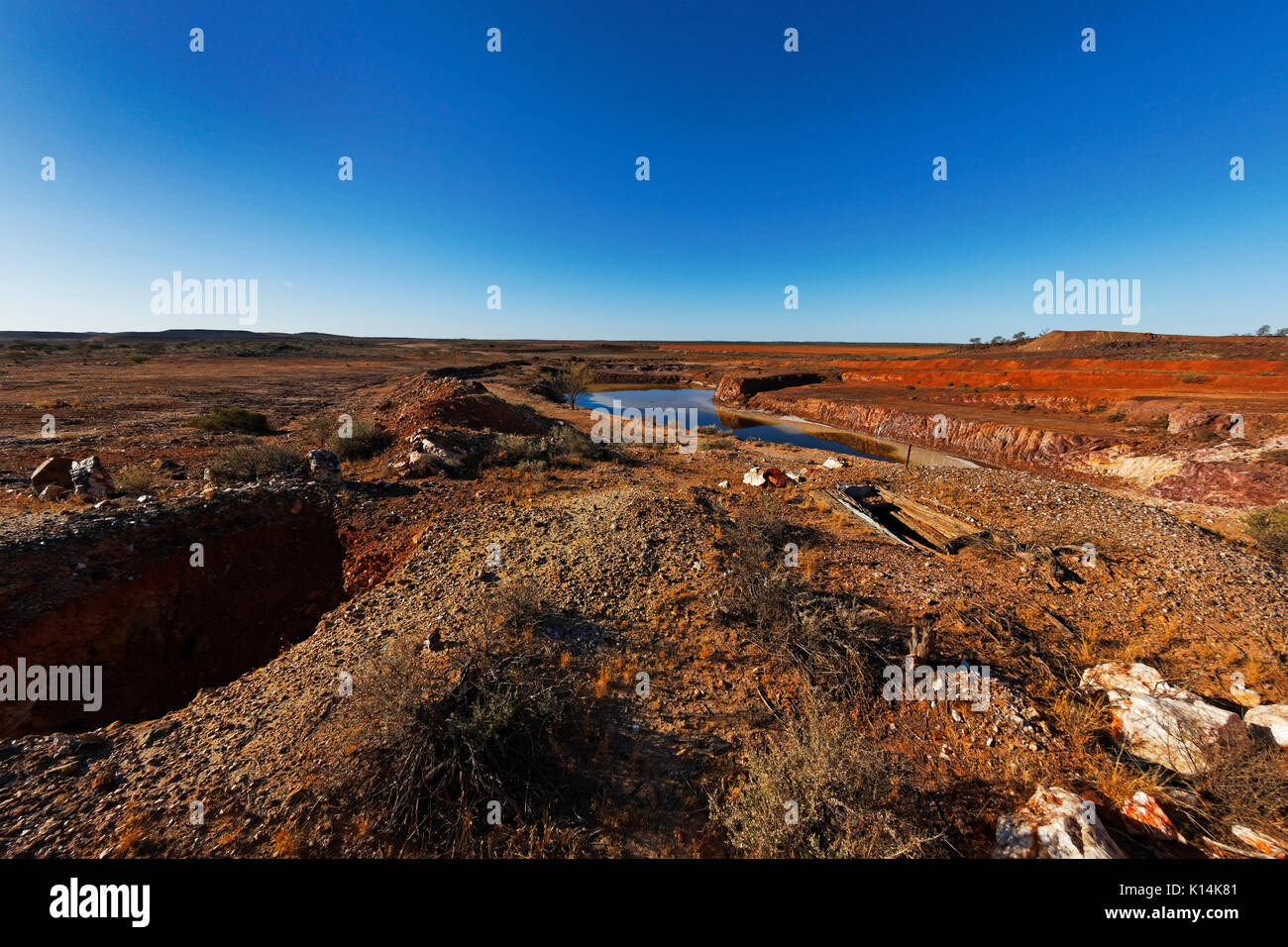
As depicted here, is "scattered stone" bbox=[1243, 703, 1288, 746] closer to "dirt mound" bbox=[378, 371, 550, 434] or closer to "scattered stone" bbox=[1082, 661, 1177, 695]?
"scattered stone" bbox=[1082, 661, 1177, 695]

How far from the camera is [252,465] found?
8445mm

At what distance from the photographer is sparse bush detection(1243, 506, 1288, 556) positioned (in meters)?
7.01

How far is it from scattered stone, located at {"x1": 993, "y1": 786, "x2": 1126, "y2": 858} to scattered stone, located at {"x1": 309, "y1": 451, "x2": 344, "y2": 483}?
416 inches

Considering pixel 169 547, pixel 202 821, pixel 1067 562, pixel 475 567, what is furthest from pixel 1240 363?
pixel 169 547

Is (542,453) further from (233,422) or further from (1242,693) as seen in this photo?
(233,422)

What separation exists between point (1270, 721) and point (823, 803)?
13.7 ft

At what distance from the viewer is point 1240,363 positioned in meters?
25.7

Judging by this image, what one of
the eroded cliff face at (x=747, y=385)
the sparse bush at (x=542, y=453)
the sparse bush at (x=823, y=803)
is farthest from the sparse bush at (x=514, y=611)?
the eroded cliff face at (x=747, y=385)

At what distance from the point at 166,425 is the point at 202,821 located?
17948 mm

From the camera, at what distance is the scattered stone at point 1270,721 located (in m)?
3.36

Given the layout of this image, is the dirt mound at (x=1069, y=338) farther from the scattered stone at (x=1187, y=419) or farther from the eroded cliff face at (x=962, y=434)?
the scattered stone at (x=1187, y=419)

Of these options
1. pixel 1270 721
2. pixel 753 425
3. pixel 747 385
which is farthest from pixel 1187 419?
pixel 747 385
